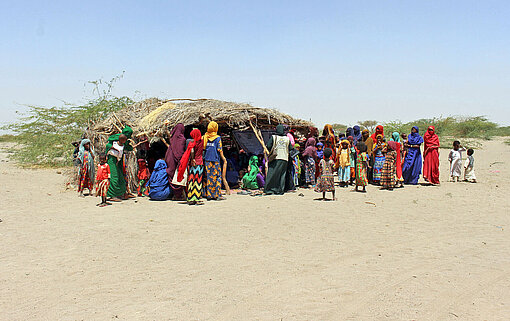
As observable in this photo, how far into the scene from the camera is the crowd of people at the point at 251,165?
344 inches

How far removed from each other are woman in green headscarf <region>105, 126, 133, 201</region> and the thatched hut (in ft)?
1.43

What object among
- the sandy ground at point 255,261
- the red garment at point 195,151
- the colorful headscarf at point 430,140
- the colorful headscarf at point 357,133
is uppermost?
the colorful headscarf at point 357,133

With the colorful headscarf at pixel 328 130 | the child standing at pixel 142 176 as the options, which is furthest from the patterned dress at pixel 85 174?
the colorful headscarf at pixel 328 130

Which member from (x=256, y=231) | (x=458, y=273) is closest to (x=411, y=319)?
(x=458, y=273)

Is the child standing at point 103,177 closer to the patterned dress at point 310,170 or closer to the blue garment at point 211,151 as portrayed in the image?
the blue garment at point 211,151

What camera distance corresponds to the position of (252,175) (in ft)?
35.5

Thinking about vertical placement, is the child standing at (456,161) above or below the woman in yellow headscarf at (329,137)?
below

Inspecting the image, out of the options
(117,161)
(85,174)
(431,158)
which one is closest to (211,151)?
(117,161)

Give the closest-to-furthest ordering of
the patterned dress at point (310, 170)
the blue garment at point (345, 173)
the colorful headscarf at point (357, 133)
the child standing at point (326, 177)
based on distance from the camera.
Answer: the child standing at point (326, 177), the patterned dress at point (310, 170), the blue garment at point (345, 173), the colorful headscarf at point (357, 133)

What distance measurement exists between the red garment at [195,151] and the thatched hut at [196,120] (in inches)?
38.7

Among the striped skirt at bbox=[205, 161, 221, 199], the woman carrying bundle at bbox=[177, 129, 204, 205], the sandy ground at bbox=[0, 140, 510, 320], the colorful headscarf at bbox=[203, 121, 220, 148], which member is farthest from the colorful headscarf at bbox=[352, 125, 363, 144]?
the woman carrying bundle at bbox=[177, 129, 204, 205]

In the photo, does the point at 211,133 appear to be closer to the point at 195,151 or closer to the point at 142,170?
the point at 195,151

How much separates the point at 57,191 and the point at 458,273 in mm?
10291

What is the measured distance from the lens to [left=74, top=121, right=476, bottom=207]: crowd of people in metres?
8.73
